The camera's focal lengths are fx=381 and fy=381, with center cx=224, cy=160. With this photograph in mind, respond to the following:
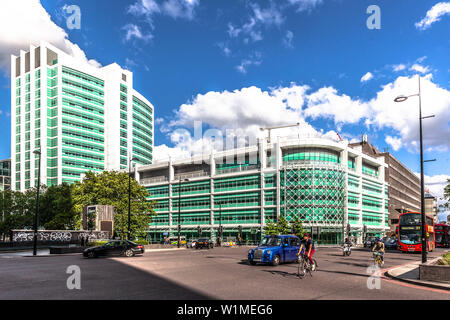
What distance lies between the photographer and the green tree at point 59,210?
182 feet

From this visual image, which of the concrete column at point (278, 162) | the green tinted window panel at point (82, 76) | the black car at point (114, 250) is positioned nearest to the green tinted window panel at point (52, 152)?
the green tinted window panel at point (82, 76)

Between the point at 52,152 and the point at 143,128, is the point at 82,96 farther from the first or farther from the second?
the point at 143,128

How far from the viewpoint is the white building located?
113 m

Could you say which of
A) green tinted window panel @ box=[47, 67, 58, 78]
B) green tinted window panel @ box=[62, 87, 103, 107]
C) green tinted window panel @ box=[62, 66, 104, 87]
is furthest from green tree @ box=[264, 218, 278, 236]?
green tinted window panel @ box=[47, 67, 58, 78]

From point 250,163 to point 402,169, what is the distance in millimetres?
69030

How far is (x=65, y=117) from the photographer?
11388 cm

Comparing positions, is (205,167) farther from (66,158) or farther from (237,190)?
(66,158)

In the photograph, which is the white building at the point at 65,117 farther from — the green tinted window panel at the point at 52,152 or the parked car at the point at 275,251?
the parked car at the point at 275,251

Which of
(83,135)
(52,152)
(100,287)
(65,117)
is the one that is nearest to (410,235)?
(100,287)

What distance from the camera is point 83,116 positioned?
119 meters

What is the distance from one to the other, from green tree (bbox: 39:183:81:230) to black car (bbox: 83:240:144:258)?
24135mm

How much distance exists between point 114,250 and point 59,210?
3547 centimetres

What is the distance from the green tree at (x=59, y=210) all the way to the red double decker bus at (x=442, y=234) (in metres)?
48.8
